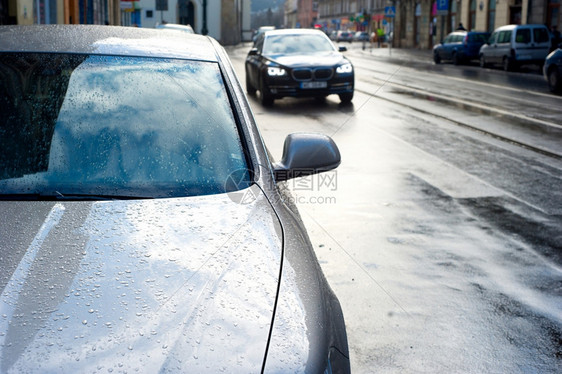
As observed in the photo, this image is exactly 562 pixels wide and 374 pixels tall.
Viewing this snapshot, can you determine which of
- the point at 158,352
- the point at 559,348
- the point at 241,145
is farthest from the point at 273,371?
the point at 559,348

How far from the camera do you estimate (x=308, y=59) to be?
1722 centimetres

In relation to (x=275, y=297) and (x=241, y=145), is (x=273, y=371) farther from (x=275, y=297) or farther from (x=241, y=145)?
(x=241, y=145)

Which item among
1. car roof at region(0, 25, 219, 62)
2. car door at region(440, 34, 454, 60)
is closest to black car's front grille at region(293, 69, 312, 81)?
car roof at region(0, 25, 219, 62)

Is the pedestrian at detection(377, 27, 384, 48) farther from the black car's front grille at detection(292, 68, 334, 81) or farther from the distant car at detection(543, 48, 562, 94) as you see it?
the black car's front grille at detection(292, 68, 334, 81)

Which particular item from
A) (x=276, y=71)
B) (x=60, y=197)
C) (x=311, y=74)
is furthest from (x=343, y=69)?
(x=60, y=197)

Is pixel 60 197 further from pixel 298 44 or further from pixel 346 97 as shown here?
pixel 298 44

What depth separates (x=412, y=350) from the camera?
3850 mm

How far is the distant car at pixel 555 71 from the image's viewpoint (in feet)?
68.0

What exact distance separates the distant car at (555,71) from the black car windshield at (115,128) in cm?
1915

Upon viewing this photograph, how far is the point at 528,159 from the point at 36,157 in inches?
316

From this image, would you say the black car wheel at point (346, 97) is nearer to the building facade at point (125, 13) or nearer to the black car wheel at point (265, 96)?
the black car wheel at point (265, 96)

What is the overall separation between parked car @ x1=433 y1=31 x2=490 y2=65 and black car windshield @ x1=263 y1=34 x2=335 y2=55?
21.5m

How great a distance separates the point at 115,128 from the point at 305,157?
2.44 ft

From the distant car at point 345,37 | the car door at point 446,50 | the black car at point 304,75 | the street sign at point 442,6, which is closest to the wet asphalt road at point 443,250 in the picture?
the black car at point 304,75
